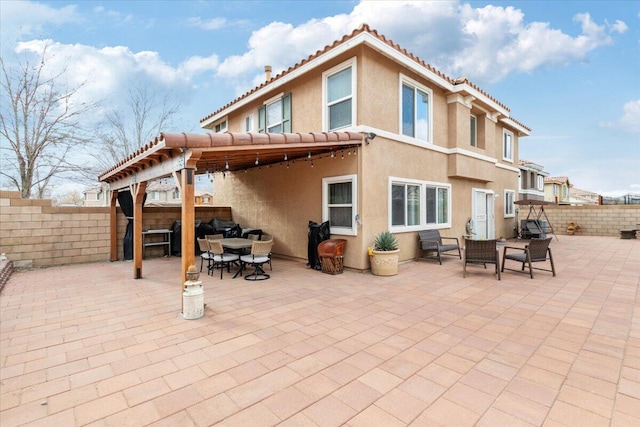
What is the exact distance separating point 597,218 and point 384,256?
1633 cm

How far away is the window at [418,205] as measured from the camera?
8.10m

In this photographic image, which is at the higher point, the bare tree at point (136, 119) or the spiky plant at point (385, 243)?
the bare tree at point (136, 119)

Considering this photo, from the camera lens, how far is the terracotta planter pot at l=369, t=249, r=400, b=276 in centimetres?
691

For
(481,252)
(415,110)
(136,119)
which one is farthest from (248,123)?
(136,119)

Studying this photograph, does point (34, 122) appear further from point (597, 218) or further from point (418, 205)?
point (597, 218)

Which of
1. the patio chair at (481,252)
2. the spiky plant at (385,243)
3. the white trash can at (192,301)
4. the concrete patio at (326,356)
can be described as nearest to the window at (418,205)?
the spiky plant at (385,243)

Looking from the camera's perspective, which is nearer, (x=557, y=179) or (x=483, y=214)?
(x=483, y=214)

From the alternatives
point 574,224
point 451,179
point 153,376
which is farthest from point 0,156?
point 574,224

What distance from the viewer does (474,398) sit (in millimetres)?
2436

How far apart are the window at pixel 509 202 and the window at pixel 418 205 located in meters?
5.92

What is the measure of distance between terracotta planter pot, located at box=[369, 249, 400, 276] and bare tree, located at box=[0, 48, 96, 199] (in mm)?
14287

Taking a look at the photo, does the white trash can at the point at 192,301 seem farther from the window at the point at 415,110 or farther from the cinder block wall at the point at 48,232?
the cinder block wall at the point at 48,232

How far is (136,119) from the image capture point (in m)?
19.6

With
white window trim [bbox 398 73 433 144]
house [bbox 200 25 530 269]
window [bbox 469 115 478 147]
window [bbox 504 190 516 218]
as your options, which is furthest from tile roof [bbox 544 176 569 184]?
white window trim [bbox 398 73 433 144]
